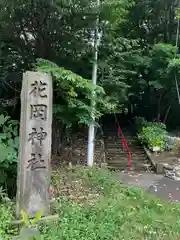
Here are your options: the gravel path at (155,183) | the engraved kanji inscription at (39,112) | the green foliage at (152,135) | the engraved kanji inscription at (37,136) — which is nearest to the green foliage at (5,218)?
the engraved kanji inscription at (37,136)

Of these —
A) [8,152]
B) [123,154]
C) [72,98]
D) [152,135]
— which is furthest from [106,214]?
[152,135]

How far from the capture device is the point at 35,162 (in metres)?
4.51

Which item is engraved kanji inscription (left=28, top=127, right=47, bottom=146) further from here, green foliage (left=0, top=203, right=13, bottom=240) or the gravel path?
the gravel path

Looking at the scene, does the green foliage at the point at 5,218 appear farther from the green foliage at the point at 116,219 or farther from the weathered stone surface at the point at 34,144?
the green foliage at the point at 116,219

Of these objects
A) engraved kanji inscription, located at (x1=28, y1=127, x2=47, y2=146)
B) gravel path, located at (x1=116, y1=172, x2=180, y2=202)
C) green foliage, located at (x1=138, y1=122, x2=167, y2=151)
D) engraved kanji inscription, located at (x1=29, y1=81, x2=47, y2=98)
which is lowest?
gravel path, located at (x1=116, y1=172, x2=180, y2=202)

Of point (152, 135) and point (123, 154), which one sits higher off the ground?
point (152, 135)

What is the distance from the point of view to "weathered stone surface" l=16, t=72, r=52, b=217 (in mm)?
4438

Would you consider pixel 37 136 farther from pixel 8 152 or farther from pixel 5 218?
pixel 5 218

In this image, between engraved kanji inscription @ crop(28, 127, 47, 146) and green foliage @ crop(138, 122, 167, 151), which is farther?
green foliage @ crop(138, 122, 167, 151)

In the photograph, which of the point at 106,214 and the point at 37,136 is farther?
the point at 106,214

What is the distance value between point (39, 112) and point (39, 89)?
0.32 metres

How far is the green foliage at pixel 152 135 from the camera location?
442 inches

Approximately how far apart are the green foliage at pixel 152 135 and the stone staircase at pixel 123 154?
39 cm

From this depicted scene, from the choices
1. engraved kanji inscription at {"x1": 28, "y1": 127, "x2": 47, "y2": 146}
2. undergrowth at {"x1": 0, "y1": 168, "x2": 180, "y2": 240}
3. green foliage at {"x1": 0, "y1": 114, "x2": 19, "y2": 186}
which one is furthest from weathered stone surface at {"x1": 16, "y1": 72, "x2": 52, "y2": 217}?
green foliage at {"x1": 0, "y1": 114, "x2": 19, "y2": 186}
